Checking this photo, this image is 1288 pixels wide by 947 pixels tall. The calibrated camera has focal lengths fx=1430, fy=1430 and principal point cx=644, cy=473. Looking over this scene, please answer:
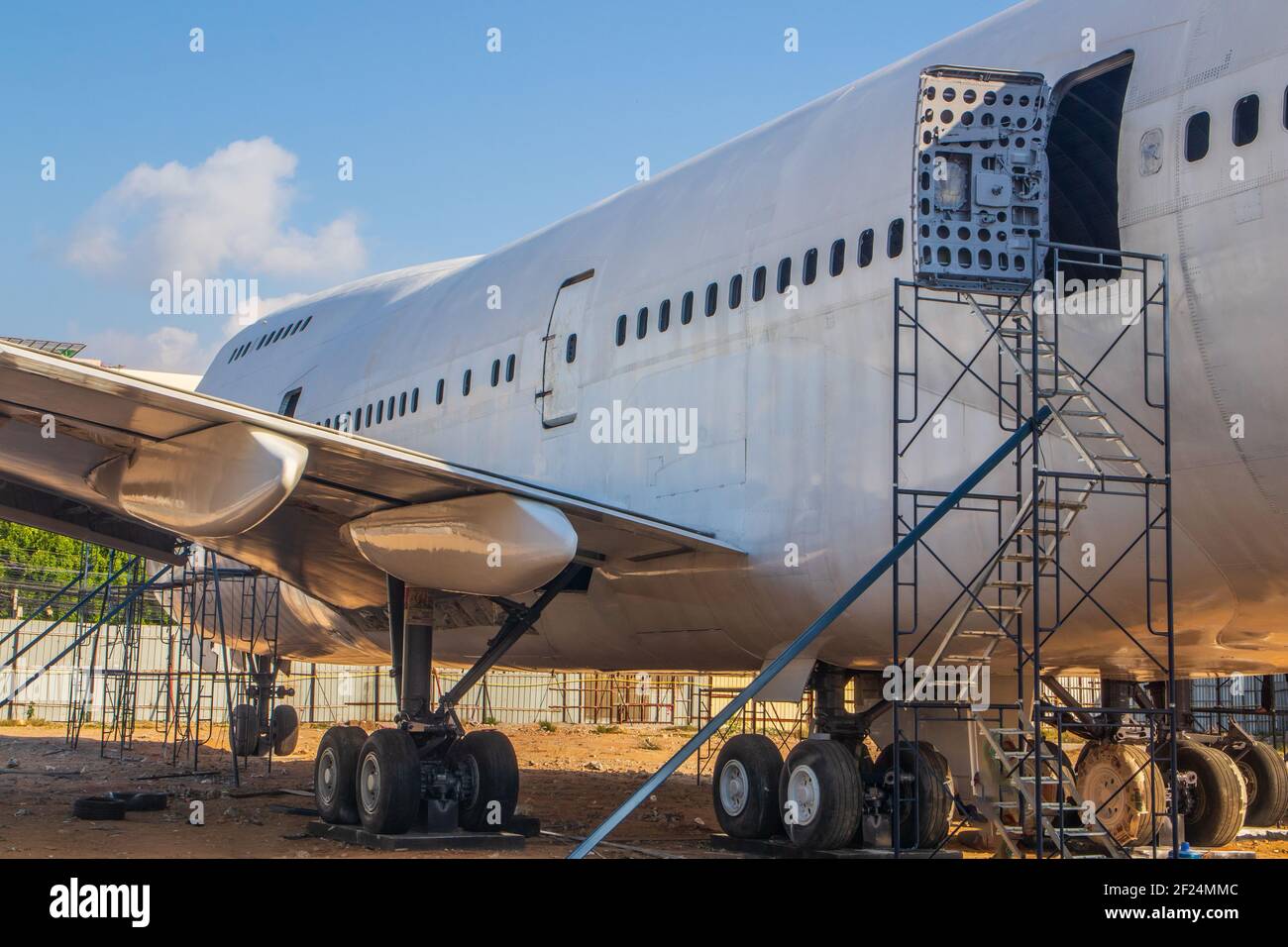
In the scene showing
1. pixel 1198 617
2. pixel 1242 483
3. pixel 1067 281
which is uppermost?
pixel 1067 281

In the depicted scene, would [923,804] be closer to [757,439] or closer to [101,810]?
[757,439]

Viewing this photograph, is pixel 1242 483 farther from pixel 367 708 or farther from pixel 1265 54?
pixel 367 708

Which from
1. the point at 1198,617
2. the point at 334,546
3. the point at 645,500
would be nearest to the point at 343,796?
the point at 334,546

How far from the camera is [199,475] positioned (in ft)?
31.3

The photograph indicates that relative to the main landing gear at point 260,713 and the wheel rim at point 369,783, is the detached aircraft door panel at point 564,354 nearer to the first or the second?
the wheel rim at point 369,783

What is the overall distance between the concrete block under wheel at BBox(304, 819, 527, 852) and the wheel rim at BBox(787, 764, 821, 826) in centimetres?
249

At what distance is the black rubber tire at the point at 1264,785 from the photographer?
1344cm

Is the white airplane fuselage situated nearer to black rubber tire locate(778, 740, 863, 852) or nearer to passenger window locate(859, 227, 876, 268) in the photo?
passenger window locate(859, 227, 876, 268)

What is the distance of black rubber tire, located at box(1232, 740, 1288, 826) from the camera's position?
13.4 meters

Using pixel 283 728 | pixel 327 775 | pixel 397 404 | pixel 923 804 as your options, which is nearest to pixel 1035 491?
pixel 923 804

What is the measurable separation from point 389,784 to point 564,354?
413 centimetres

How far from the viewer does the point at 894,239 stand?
973 centimetres

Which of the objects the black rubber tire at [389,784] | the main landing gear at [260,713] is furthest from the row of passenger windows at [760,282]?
the main landing gear at [260,713]

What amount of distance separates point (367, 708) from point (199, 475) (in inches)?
1219
